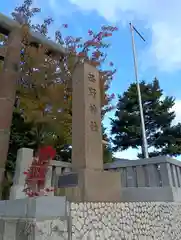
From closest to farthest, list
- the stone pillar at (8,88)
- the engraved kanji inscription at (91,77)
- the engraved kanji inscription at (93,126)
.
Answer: the engraved kanji inscription at (93,126)
the engraved kanji inscription at (91,77)
the stone pillar at (8,88)

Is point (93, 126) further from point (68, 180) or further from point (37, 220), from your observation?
point (37, 220)

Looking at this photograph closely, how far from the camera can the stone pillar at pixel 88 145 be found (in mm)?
2689

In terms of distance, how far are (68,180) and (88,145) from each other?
550 millimetres

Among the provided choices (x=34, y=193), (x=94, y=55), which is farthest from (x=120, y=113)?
(x=34, y=193)

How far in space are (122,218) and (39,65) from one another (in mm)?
4809

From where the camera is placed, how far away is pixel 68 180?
2.86m

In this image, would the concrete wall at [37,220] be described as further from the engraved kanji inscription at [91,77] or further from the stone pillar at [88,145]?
the engraved kanji inscription at [91,77]

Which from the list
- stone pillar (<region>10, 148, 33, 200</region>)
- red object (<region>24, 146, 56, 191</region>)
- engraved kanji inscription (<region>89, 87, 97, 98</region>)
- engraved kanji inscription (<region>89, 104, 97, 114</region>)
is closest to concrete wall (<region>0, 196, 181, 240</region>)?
red object (<region>24, 146, 56, 191</region>)

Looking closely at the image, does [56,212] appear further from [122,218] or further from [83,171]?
[122,218]

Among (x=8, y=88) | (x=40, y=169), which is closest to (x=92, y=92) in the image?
(x=40, y=169)

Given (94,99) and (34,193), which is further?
(94,99)

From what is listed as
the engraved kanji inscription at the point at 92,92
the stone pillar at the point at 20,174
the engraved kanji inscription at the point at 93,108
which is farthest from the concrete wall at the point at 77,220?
the engraved kanji inscription at the point at 92,92

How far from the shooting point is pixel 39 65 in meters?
6.12

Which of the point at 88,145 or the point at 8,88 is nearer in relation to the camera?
the point at 88,145
